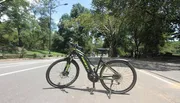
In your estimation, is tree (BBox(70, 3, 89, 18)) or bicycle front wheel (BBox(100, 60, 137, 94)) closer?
bicycle front wheel (BBox(100, 60, 137, 94))

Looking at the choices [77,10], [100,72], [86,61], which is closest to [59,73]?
[86,61]

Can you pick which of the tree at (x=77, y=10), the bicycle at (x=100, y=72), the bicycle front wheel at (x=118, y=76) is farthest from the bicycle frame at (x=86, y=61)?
the tree at (x=77, y=10)

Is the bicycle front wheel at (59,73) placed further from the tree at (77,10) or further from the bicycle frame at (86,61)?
the tree at (77,10)

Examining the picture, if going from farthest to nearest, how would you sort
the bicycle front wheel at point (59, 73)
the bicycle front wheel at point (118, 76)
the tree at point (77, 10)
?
the tree at point (77, 10) → the bicycle front wheel at point (59, 73) → the bicycle front wheel at point (118, 76)

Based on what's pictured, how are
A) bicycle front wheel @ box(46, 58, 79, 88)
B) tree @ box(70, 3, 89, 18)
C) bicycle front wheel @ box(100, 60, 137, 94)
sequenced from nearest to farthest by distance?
bicycle front wheel @ box(100, 60, 137, 94), bicycle front wheel @ box(46, 58, 79, 88), tree @ box(70, 3, 89, 18)

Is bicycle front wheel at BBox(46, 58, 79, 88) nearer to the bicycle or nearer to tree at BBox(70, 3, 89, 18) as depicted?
the bicycle

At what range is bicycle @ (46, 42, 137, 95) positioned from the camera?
7.70 meters

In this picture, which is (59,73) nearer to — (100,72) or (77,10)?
(100,72)

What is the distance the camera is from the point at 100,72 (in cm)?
773

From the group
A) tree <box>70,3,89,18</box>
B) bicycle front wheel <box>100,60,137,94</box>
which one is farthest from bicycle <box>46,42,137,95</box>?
tree <box>70,3,89,18</box>

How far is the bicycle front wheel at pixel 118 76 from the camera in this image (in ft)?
25.2

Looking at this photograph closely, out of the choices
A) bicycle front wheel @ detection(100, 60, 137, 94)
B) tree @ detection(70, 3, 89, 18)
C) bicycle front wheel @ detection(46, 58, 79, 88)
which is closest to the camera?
bicycle front wheel @ detection(100, 60, 137, 94)

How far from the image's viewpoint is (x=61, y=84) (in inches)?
316

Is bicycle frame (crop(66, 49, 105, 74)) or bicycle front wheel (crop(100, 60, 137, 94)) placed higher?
bicycle frame (crop(66, 49, 105, 74))
